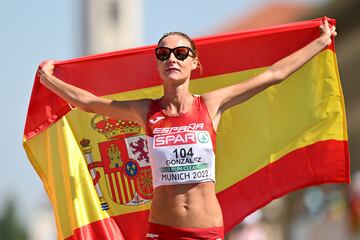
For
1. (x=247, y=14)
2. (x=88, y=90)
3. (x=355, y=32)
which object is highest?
(x=247, y=14)

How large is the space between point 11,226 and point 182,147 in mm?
94868

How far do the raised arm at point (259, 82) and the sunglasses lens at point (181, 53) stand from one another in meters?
0.38

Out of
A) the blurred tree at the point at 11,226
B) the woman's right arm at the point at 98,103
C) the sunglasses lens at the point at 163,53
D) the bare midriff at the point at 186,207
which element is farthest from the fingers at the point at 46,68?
the blurred tree at the point at 11,226

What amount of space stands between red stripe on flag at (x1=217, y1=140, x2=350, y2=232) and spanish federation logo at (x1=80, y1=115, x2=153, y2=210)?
26.1 inches

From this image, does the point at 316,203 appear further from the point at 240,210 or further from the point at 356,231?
the point at 240,210

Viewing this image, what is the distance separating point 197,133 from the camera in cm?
827

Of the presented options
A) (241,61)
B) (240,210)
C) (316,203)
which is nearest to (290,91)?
(241,61)

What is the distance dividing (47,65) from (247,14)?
57.5 metres

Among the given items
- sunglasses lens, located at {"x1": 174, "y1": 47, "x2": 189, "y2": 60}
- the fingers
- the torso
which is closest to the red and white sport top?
the torso

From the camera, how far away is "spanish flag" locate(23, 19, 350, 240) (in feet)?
31.7

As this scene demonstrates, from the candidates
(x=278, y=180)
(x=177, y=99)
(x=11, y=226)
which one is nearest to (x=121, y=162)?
(x=278, y=180)

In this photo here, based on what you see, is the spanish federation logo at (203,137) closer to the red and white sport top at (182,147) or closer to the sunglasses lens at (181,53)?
the red and white sport top at (182,147)

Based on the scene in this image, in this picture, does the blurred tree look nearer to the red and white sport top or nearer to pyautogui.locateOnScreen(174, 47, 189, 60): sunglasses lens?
the red and white sport top

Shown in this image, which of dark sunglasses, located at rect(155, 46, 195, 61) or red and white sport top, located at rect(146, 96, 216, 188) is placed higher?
dark sunglasses, located at rect(155, 46, 195, 61)
